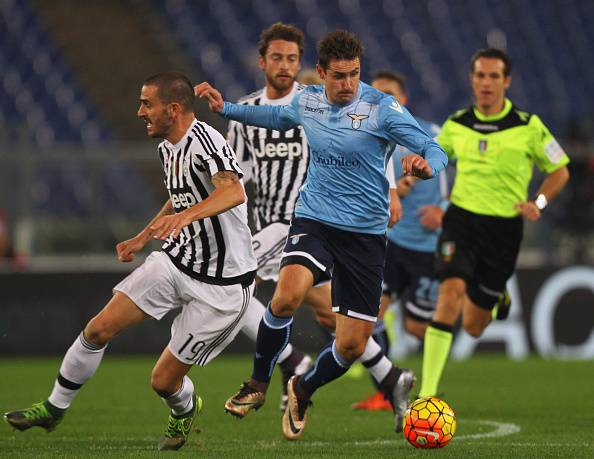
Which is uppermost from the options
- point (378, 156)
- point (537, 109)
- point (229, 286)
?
point (378, 156)

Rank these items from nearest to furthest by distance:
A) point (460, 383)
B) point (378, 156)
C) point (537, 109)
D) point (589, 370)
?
1. point (378, 156)
2. point (460, 383)
3. point (589, 370)
4. point (537, 109)

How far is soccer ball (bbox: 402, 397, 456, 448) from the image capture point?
19.5 feet

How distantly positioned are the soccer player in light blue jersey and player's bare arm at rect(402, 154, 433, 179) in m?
0.51

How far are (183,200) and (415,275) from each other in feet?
12.4

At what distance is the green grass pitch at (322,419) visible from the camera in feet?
19.7

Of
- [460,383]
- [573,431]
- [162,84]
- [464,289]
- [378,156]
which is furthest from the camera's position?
[460,383]

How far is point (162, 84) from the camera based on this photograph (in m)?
5.93

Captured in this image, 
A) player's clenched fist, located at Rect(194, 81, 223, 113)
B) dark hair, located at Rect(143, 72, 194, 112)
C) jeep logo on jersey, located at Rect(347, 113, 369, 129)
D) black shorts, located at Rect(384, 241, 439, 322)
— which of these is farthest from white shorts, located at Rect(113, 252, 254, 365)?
black shorts, located at Rect(384, 241, 439, 322)

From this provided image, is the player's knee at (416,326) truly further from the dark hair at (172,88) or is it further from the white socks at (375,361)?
the dark hair at (172,88)

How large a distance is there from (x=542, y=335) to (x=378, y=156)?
300 inches

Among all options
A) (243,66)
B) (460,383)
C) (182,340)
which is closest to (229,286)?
(182,340)

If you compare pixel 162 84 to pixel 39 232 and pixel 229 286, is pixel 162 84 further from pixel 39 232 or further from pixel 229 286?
pixel 39 232

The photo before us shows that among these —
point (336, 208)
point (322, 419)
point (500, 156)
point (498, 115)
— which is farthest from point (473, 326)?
point (336, 208)

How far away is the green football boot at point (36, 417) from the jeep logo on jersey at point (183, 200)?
1.26 m
